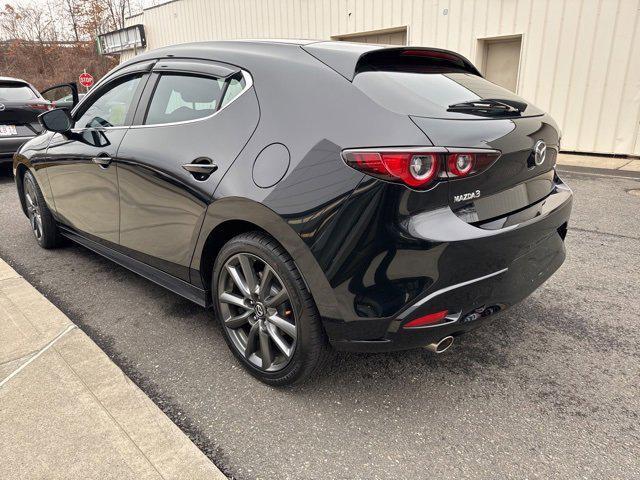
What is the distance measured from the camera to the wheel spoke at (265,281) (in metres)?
2.26

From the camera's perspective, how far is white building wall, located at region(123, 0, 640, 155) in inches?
344

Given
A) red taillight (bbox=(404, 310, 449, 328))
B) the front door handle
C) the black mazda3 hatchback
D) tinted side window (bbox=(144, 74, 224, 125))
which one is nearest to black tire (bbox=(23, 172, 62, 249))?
→ the front door handle

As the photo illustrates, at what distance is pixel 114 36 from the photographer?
2395 cm

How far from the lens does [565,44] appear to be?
932 cm

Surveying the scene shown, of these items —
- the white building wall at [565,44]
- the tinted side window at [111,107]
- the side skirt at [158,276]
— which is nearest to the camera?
the side skirt at [158,276]

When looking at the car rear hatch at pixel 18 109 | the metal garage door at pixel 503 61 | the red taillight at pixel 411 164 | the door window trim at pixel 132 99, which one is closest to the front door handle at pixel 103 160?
the door window trim at pixel 132 99

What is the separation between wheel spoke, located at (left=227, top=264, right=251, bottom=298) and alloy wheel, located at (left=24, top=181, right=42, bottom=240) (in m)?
2.87

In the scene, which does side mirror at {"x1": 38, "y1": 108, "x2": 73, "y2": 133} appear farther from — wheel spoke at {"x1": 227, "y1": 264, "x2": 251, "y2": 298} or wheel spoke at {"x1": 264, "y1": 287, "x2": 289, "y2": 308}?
wheel spoke at {"x1": 264, "y1": 287, "x2": 289, "y2": 308}

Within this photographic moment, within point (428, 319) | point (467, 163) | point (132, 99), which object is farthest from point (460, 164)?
point (132, 99)

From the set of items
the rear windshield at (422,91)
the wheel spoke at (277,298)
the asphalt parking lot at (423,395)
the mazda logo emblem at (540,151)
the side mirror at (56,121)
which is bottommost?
the asphalt parking lot at (423,395)

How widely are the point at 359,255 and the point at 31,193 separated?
3919 millimetres

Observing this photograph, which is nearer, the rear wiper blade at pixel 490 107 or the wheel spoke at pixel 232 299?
the rear wiper blade at pixel 490 107

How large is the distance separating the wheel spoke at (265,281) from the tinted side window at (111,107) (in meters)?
1.62

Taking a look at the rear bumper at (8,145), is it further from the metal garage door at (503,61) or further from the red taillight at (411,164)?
the metal garage door at (503,61)
